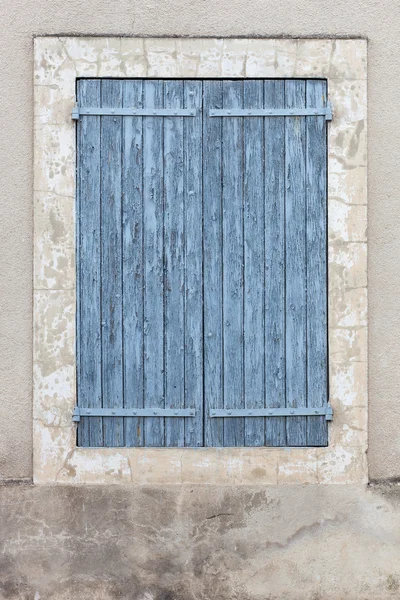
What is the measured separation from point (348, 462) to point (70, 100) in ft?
7.83

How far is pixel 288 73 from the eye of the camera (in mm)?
3797

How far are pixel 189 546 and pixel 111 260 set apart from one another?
1543 millimetres

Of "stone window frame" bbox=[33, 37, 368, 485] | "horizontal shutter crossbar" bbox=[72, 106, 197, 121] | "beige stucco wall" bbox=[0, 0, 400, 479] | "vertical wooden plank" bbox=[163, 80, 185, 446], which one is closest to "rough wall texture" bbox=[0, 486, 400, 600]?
"stone window frame" bbox=[33, 37, 368, 485]

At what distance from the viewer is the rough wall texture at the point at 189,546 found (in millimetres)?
3752

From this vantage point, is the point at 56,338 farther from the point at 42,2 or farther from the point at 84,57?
the point at 42,2

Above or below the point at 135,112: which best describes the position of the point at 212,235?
below

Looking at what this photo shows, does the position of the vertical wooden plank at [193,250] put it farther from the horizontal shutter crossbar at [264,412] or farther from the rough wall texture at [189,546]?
the rough wall texture at [189,546]

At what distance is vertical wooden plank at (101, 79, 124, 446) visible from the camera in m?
3.80

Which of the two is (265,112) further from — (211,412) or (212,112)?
(211,412)

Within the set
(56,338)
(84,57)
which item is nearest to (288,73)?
(84,57)

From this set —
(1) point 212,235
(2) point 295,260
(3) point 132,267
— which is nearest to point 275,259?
(2) point 295,260

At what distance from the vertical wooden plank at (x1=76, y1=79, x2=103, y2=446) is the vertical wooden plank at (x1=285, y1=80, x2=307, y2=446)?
999 mm

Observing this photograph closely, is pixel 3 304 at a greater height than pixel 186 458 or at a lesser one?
greater

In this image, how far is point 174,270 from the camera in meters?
3.82
